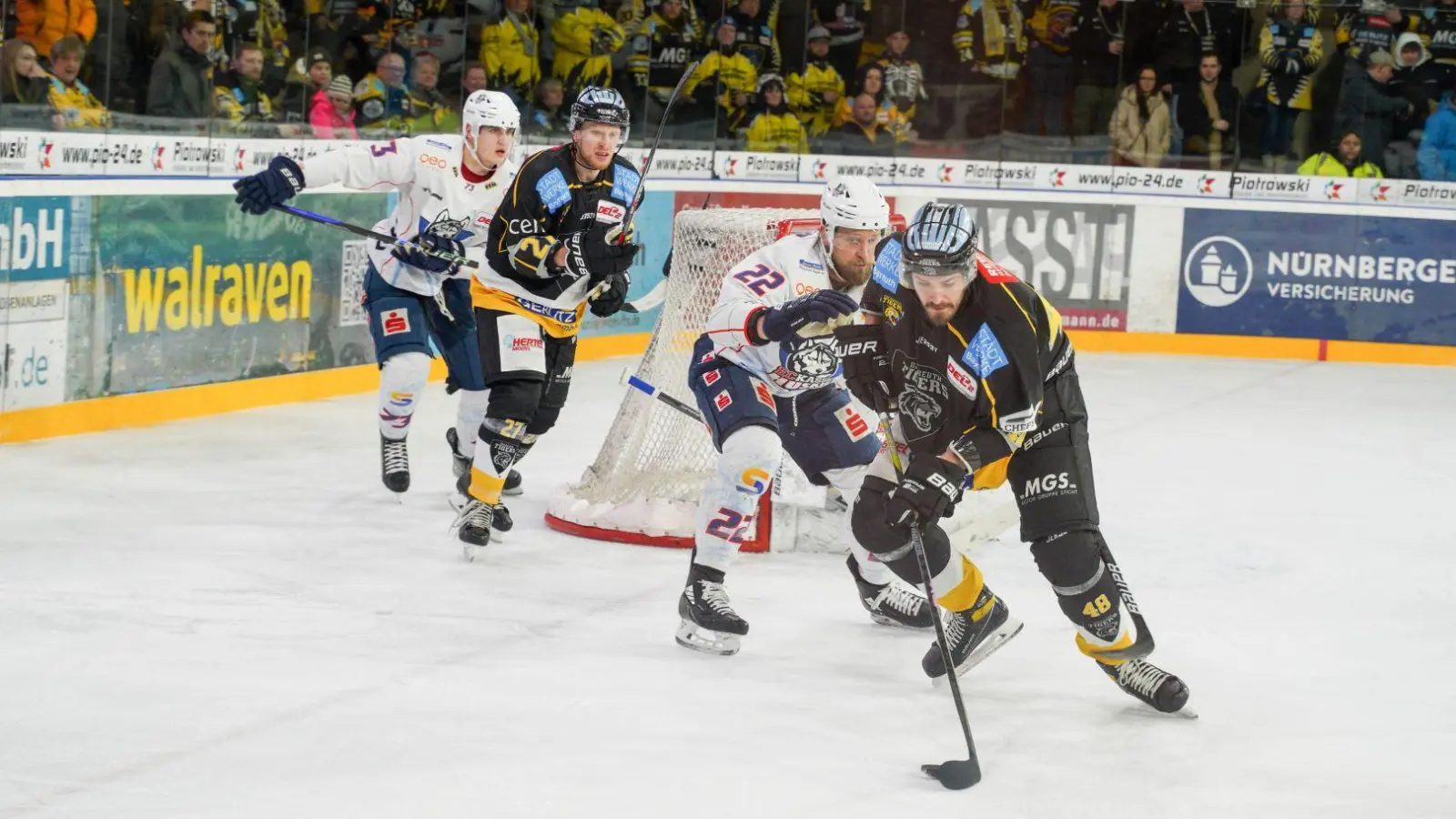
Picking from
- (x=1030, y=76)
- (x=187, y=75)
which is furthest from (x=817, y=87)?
(x=187, y=75)

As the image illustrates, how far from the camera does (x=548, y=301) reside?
200 inches

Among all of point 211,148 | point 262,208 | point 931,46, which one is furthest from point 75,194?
point 931,46

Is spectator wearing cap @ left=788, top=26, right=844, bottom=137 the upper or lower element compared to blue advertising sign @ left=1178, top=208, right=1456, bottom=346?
upper

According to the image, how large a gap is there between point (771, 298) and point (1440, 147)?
848cm

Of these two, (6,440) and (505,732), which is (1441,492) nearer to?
(505,732)

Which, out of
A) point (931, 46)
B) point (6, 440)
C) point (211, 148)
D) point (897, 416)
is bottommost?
point (6, 440)

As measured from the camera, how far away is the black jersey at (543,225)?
4.92 m

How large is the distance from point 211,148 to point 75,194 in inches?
34.4

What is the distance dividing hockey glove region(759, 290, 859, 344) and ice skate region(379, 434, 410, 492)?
87.9 inches

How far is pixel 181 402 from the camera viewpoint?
7.24 metres

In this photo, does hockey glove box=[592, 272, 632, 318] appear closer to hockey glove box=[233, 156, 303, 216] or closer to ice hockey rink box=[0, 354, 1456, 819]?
ice hockey rink box=[0, 354, 1456, 819]

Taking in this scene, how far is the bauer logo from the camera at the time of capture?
11039 millimetres

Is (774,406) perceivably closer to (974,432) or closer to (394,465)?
(974,432)

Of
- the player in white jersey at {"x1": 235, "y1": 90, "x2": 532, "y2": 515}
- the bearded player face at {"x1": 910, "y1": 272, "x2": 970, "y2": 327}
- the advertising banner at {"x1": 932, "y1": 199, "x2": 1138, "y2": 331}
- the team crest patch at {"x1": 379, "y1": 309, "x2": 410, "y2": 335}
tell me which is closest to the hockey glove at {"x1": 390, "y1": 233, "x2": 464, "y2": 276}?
the player in white jersey at {"x1": 235, "y1": 90, "x2": 532, "y2": 515}
